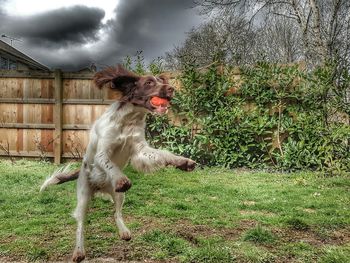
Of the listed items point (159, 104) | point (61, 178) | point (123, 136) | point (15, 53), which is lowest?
point (61, 178)

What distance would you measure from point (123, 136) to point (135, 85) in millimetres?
311

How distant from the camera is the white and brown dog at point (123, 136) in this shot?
2266 millimetres


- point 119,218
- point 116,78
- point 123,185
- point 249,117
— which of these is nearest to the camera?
point 123,185

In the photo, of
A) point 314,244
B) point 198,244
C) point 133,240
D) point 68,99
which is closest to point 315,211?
point 314,244

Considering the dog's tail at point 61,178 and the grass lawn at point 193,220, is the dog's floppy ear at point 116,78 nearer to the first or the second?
the dog's tail at point 61,178

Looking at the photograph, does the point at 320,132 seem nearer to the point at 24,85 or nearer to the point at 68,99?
the point at 68,99

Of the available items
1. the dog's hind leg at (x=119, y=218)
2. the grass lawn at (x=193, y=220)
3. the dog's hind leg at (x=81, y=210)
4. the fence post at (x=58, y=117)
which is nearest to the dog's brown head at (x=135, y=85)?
the dog's hind leg at (x=81, y=210)

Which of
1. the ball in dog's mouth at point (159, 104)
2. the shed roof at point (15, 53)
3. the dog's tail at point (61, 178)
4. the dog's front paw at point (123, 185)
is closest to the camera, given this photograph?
the dog's front paw at point (123, 185)

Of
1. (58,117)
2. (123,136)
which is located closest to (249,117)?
(58,117)

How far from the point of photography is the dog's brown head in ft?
7.23

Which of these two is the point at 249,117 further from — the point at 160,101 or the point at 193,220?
the point at 160,101

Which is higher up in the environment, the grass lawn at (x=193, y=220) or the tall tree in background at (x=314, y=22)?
the tall tree in background at (x=314, y=22)

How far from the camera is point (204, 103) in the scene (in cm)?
1033

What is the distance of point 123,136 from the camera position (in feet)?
8.12
